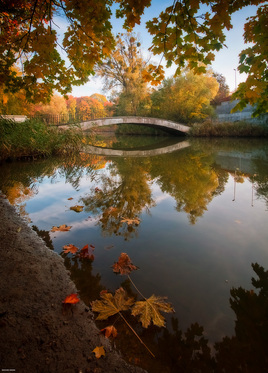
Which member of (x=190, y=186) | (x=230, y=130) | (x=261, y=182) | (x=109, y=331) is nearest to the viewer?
(x=109, y=331)

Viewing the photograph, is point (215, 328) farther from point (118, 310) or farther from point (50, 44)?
point (50, 44)

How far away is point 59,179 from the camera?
4.46 m

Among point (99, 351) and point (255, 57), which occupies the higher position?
point (255, 57)

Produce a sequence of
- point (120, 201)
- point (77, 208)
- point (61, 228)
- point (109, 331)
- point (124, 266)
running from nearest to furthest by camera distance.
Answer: point (109, 331) → point (124, 266) → point (61, 228) → point (77, 208) → point (120, 201)

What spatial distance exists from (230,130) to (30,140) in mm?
16839

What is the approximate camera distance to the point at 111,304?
1.20 meters

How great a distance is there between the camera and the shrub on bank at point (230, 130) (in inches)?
637

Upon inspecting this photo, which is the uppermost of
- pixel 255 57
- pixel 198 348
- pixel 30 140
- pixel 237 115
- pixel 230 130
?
pixel 237 115

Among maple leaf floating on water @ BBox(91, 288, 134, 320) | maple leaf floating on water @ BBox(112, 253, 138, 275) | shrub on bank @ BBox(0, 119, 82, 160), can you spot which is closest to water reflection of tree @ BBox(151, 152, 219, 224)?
maple leaf floating on water @ BBox(112, 253, 138, 275)

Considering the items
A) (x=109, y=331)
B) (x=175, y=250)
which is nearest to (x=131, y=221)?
(x=175, y=250)

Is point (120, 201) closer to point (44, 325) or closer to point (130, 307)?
point (130, 307)

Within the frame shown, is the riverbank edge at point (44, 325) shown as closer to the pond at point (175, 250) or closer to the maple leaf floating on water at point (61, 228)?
the pond at point (175, 250)

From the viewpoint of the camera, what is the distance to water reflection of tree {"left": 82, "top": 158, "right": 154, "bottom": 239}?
2.22 meters

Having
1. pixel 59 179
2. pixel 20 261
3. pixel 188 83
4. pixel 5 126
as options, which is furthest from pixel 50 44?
pixel 188 83
